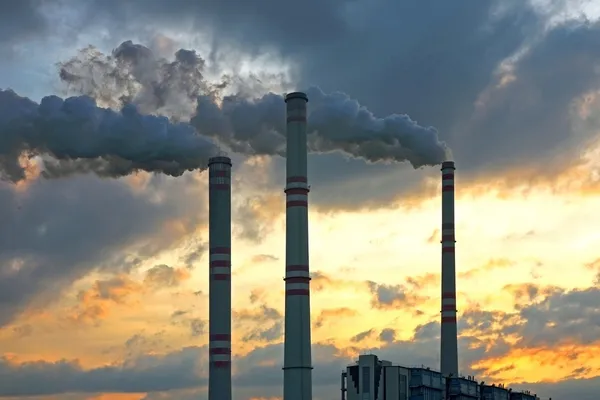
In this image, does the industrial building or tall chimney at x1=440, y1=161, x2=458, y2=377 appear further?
tall chimney at x1=440, y1=161, x2=458, y2=377

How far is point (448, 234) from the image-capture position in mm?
68750

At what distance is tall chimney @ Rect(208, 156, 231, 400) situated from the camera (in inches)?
2183

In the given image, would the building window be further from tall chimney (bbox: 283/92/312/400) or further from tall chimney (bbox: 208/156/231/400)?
tall chimney (bbox: 208/156/231/400)

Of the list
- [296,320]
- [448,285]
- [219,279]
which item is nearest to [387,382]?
[296,320]

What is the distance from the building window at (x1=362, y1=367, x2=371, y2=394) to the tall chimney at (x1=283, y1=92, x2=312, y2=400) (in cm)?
264

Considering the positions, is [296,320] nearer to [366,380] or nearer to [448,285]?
[366,380]

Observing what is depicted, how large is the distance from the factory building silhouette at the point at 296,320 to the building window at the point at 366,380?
0.02 meters

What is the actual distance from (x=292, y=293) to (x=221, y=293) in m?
6.01

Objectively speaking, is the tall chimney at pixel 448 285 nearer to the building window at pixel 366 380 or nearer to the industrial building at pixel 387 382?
the industrial building at pixel 387 382

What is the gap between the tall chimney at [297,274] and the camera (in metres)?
51.3

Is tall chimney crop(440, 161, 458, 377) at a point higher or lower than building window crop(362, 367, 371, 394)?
higher

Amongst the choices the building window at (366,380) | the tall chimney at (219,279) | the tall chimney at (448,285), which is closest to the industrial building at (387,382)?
the building window at (366,380)

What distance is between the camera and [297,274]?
51344mm

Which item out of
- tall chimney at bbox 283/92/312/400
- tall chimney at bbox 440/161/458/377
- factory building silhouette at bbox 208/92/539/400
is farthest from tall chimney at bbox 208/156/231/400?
tall chimney at bbox 440/161/458/377
